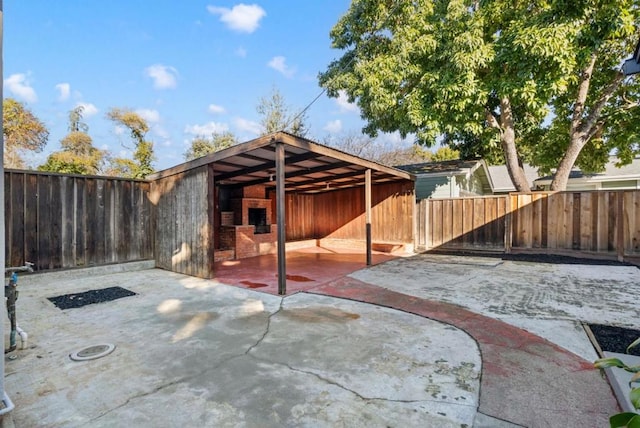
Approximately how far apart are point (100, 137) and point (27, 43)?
1027cm

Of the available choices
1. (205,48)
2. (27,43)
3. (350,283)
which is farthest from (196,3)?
(350,283)

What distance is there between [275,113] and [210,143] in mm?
5012

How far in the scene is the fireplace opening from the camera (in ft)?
32.5

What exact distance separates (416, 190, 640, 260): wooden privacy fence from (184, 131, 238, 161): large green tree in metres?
15.5

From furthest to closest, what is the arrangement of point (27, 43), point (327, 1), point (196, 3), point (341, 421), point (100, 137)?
point (100, 137) → point (327, 1) → point (196, 3) → point (27, 43) → point (341, 421)

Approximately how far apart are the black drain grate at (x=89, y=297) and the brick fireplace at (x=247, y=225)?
3.38 metres

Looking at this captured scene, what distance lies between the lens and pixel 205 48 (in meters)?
12.9

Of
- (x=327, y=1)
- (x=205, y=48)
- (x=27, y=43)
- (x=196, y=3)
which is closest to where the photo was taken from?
(x=27, y=43)

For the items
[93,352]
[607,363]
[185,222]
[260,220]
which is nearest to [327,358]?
[607,363]

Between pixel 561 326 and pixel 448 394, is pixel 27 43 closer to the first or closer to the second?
pixel 448 394

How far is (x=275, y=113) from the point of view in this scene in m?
20.0

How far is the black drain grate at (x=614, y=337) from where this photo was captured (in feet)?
9.16

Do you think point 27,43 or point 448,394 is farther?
point 27,43

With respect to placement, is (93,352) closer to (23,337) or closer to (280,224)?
(23,337)
